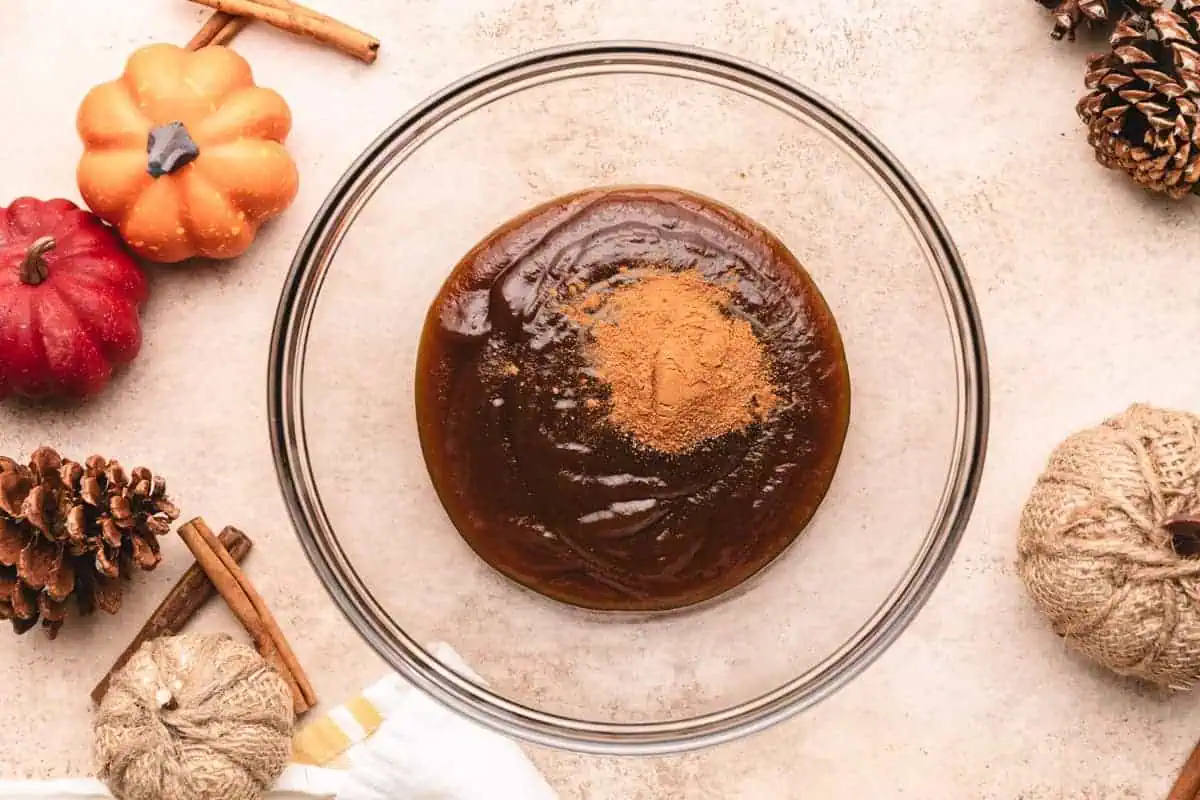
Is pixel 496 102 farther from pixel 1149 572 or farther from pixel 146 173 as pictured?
pixel 1149 572

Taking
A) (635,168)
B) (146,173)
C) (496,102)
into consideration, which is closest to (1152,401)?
(635,168)

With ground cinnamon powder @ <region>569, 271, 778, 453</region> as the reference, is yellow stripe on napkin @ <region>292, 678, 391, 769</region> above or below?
below

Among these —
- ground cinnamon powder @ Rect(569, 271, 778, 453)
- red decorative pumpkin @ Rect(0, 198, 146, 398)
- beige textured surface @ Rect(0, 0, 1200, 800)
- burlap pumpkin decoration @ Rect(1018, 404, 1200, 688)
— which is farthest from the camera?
beige textured surface @ Rect(0, 0, 1200, 800)

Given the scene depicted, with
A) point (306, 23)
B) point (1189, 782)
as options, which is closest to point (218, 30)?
point (306, 23)

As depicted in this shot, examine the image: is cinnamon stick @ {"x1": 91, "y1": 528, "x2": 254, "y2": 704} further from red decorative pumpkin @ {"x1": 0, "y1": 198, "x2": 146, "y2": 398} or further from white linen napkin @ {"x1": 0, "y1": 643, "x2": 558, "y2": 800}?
red decorative pumpkin @ {"x1": 0, "y1": 198, "x2": 146, "y2": 398}

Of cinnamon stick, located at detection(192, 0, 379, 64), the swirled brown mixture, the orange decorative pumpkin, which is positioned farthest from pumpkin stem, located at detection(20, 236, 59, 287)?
the swirled brown mixture

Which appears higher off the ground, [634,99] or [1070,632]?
[634,99]
